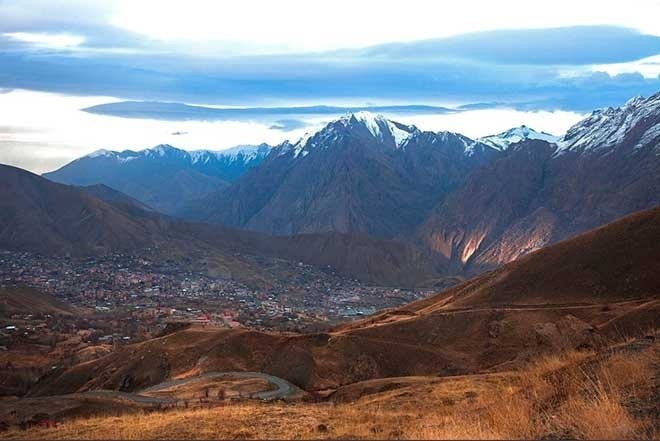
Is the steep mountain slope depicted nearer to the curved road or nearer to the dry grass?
the curved road

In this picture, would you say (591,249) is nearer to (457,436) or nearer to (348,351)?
(348,351)

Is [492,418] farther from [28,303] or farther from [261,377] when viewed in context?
[28,303]

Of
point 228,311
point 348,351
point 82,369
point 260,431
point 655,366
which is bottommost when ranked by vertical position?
point 228,311

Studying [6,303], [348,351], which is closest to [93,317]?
[6,303]

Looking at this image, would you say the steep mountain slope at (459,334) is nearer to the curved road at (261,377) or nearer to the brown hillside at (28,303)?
the curved road at (261,377)

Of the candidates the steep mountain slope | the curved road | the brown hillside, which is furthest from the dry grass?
the brown hillside
